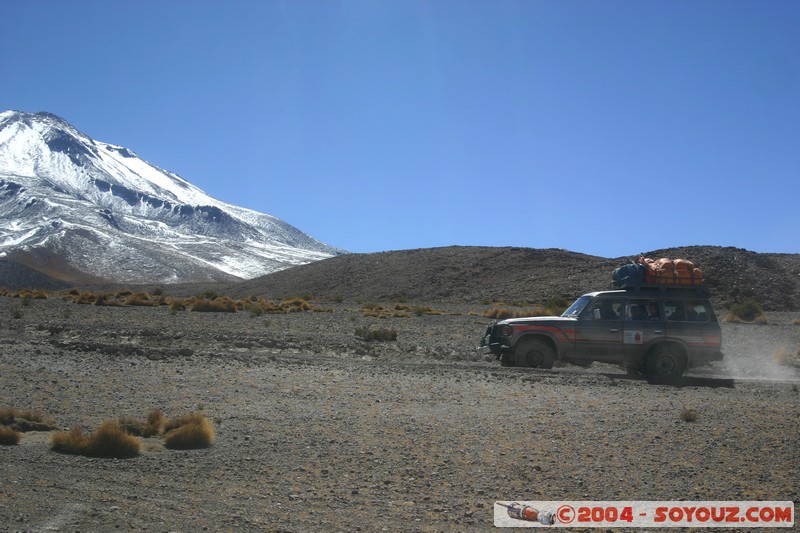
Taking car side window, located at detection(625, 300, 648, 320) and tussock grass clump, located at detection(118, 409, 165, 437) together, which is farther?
car side window, located at detection(625, 300, 648, 320)

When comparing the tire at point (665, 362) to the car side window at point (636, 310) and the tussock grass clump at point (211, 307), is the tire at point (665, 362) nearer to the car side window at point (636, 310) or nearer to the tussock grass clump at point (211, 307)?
the car side window at point (636, 310)

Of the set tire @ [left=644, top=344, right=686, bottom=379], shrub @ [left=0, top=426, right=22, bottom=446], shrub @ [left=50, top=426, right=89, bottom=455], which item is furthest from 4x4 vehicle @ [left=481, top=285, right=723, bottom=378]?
shrub @ [left=0, top=426, right=22, bottom=446]

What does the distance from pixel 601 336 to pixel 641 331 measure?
0.89m

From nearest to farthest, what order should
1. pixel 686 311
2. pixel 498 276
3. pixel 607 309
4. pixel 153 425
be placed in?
pixel 153 425
pixel 686 311
pixel 607 309
pixel 498 276

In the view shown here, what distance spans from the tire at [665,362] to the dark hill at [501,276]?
1206 inches

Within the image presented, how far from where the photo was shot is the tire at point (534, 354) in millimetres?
17797

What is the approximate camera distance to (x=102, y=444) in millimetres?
8906

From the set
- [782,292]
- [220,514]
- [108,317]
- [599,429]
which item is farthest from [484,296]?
[220,514]

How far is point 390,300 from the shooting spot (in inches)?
2393

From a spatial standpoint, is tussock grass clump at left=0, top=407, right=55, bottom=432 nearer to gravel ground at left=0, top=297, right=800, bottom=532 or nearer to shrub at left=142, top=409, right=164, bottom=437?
gravel ground at left=0, top=297, right=800, bottom=532

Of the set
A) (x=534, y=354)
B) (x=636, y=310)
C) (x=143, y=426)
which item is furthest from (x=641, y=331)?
(x=143, y=426)

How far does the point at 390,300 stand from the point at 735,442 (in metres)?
51.1

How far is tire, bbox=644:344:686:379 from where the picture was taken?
1719 centimetres

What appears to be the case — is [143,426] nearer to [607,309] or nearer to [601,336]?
[601,336]
